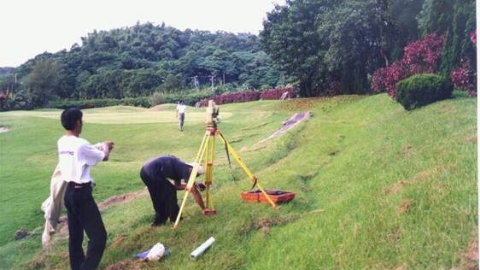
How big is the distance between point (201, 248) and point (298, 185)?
5.36ft

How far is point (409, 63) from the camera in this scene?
6641 mm

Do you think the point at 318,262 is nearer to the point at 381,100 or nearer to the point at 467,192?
the point at 467,192

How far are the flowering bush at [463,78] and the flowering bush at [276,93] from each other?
6.55 ft

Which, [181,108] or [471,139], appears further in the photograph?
[181,108]

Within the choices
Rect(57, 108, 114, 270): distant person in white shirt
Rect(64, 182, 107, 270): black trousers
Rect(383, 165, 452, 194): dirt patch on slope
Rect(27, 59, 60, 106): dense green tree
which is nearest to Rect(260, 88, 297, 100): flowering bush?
Rect(27, 59, 60, 106): dense green tree

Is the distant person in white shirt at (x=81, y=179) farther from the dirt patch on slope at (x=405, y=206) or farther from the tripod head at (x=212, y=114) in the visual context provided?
the dirt patch on slope at (x=405, y=206)

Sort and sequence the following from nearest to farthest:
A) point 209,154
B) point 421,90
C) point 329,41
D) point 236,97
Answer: point 209,154 → point 329,41 → point 236,97 → point 421,90

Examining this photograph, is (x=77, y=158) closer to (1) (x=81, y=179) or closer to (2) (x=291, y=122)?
(1) (x=81, y=179)

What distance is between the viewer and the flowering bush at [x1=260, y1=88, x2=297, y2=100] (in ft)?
20.7

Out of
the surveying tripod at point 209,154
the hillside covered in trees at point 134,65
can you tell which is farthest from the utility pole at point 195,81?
the surveying tripod at point 209,154

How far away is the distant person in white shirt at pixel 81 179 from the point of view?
3.69 metres

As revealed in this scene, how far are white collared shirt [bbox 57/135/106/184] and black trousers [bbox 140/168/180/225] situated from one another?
2.87 ft

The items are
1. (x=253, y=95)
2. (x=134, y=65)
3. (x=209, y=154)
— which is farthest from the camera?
(x=253, y=95)

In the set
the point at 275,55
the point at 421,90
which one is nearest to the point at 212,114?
the point at 275,55
